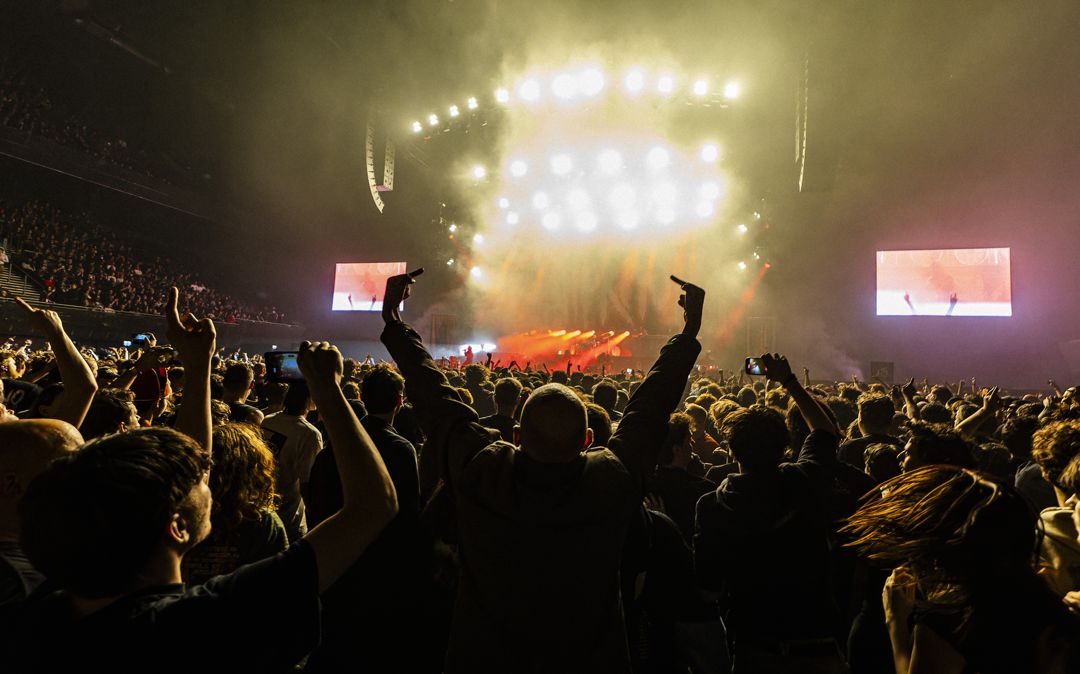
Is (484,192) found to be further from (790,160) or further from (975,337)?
(975,337)

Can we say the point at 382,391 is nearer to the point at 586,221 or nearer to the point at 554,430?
the point at 554,430

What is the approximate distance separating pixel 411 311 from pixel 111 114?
1683 centimetres

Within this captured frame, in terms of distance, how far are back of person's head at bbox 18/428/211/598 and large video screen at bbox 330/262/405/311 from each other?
99.4 feet

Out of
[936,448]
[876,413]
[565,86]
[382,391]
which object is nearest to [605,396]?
[876,413]

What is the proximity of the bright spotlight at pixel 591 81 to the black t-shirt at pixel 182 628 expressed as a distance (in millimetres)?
22293

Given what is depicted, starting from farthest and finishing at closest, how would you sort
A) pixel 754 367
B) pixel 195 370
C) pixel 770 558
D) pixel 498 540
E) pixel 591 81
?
pixel 591 81 < pixel 754 367 < pixel 770 558 < pixel 195 370 < pixel 498 540

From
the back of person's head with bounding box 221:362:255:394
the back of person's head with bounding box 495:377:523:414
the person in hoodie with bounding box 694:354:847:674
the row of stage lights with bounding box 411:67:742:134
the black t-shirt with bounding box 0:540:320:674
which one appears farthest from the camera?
the row of stage lights with bounding box 411:67:742:134

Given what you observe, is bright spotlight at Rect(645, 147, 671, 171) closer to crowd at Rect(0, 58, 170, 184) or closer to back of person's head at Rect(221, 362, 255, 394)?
back of person's head at Rect(221, 362, 255, 394)

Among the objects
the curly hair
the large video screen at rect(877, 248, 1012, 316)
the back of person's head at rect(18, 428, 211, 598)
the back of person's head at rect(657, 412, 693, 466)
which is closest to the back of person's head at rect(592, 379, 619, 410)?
the back of person's head at rect(657, 412, 693, 466)

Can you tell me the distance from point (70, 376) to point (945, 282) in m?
26.4

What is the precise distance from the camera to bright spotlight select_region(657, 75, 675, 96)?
20.1 m

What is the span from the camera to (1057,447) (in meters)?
2.54

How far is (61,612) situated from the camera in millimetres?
1074

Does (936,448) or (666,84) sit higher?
(666,84)
